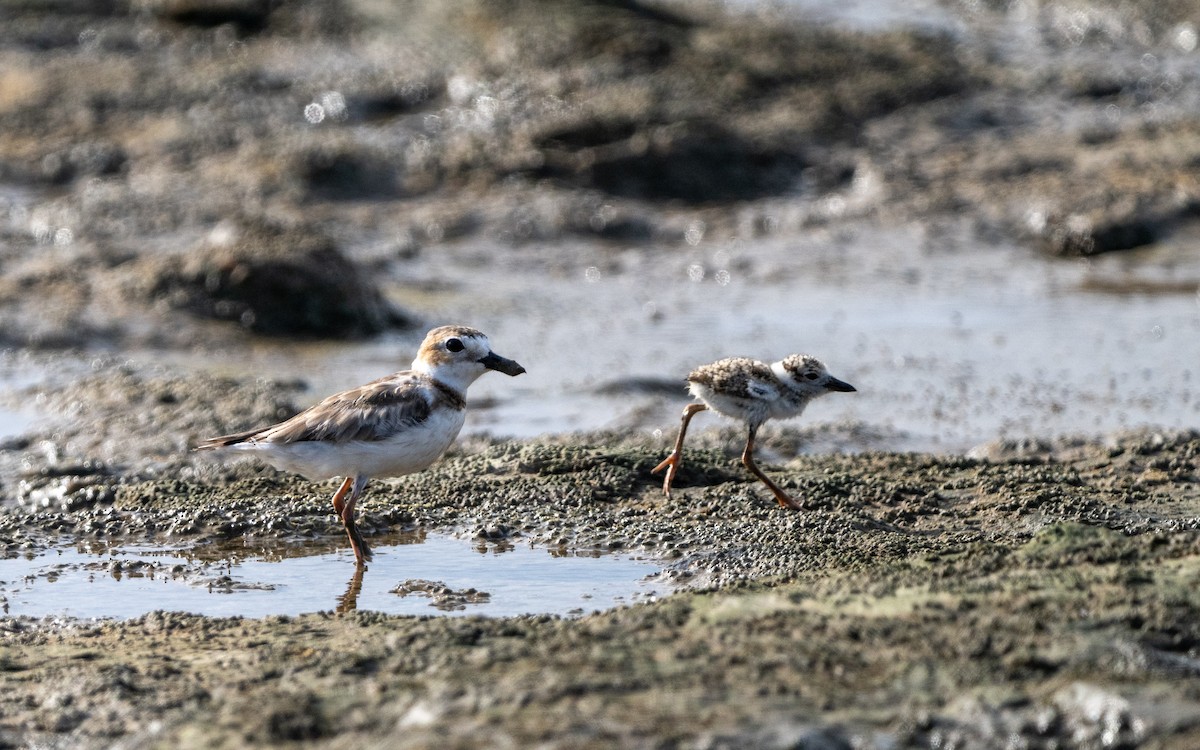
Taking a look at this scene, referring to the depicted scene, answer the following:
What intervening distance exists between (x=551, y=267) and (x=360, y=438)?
6.73 metres

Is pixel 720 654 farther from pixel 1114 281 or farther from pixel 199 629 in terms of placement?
pixel 1114 281

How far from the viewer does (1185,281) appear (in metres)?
12.7

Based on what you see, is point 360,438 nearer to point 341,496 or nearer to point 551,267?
point 341,496

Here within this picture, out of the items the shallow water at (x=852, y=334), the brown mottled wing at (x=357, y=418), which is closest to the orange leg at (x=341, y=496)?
the brown mottled wing at (x=357, y=418)

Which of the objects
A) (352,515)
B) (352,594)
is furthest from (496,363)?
(352,594)

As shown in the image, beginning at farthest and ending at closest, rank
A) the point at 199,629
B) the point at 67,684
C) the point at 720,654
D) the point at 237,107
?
1. the point at 237,107
2. the point at 199,629
3. the point at 67,684
4. the point at 720,654

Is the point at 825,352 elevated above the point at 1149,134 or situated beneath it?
situated beneath

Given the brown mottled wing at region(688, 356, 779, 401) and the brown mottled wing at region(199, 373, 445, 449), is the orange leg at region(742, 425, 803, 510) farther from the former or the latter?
the brown mottled wing at region(199, 373, 445, 449)

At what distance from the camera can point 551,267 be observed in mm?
13773

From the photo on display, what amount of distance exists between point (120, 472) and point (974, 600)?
5.25 m

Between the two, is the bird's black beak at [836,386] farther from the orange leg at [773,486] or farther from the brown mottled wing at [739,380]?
the orange leg at [773,486]

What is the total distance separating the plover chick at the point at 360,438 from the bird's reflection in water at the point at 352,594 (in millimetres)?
83

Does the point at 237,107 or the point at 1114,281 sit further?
the point at 237,107

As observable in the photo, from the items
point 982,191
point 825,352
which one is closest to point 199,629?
point 825,352
